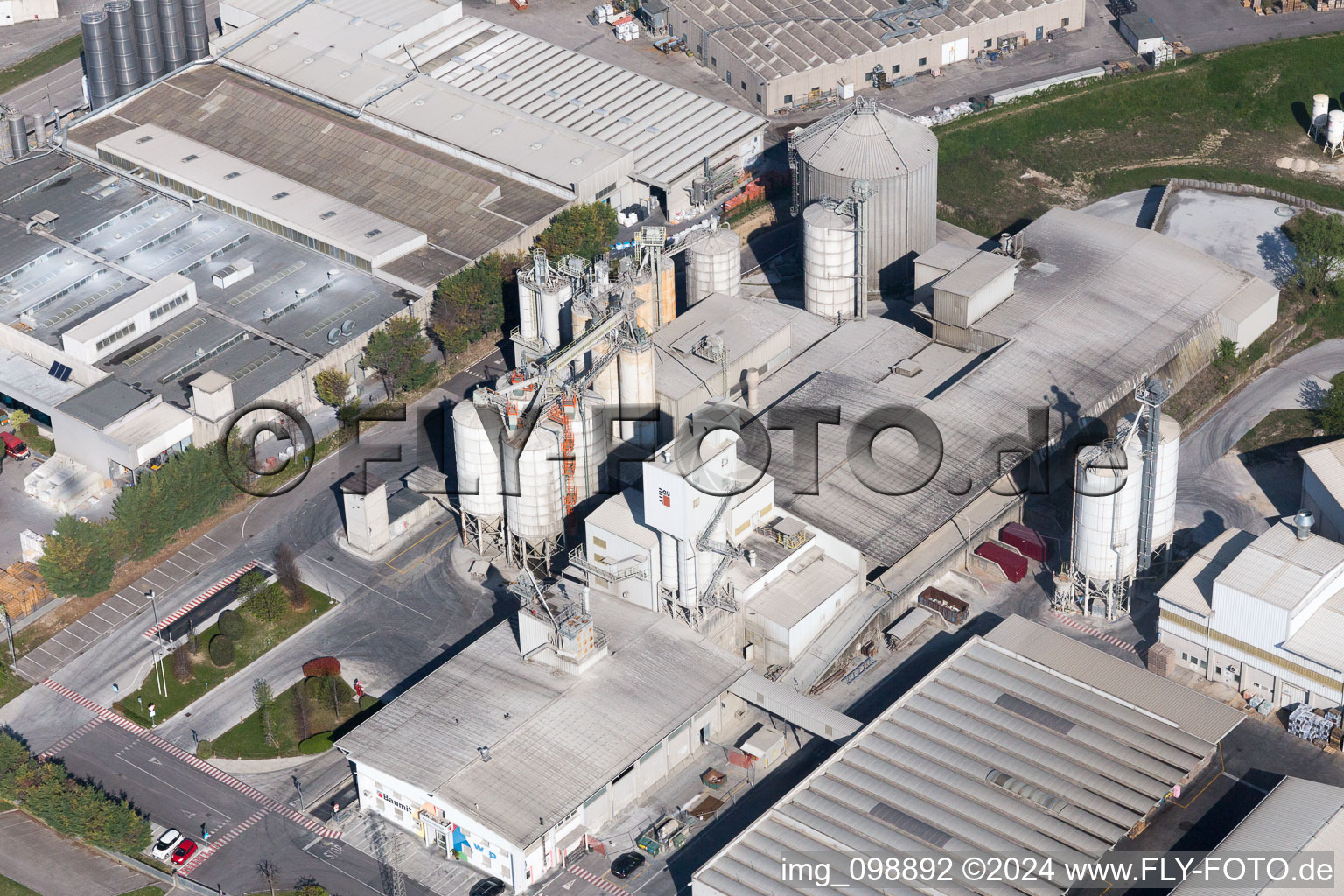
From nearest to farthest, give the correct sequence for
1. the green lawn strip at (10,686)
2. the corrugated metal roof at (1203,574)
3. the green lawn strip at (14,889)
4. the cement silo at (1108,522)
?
the green lawn strip at (14,889) < the corrugated metal roof at (1203,574) < the cement silo at (1108,522) < the green lawn strip at (10,686)

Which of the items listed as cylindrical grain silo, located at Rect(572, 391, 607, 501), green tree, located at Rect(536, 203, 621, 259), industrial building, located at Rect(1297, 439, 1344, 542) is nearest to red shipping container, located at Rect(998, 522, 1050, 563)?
industrial building, located at Rect(1297, 439, 1344, 542)

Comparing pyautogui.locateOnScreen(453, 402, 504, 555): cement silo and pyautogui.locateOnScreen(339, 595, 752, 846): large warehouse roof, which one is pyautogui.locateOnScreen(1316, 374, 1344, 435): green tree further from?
pyautogui.locateOnScreen(453, 402, 504, 555): cement silo

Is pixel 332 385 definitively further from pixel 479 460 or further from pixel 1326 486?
pixel 1326 486

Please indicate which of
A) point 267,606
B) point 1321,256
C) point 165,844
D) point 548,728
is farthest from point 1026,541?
point 165,844

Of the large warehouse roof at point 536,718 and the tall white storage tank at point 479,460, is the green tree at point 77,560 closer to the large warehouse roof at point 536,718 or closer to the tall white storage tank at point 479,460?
the tall white storage tank at point 479,460

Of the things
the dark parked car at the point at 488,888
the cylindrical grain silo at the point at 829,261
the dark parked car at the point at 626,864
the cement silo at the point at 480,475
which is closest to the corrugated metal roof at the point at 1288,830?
the dark parked car at the point at 626,864

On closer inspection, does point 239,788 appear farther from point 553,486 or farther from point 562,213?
point 562,213

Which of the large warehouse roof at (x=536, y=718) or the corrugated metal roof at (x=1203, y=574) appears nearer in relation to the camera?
the large warehouse roof at (x=536, y=718)
